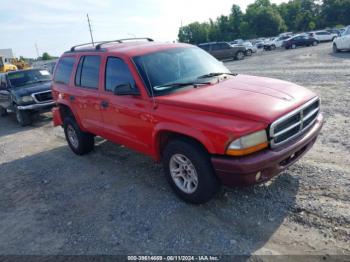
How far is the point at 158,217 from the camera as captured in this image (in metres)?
3.84

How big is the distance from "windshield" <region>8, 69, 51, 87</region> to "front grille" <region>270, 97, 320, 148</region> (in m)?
9.90

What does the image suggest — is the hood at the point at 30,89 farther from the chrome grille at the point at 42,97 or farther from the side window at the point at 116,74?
the side window at the point at 116,74

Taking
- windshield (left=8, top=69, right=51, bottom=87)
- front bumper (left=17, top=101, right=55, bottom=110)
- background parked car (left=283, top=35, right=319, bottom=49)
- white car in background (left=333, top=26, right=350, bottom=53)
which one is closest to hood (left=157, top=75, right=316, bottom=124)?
front bumper (left=17, top=101, right=55, bottom=110)

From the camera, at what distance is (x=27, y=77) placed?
37.0 feet

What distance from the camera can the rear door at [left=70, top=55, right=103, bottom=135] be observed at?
5070mm

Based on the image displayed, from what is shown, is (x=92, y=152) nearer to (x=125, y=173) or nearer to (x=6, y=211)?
(x=125, y=173)

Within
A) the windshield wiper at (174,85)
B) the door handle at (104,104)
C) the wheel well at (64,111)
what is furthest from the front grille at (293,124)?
the wheel well at (64,111)

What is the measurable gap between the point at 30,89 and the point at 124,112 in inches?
276

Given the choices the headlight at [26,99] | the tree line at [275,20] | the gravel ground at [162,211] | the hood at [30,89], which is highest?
the tree line at [275,20]

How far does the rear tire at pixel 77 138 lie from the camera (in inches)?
241

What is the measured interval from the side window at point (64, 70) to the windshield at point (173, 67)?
2149 millimetres

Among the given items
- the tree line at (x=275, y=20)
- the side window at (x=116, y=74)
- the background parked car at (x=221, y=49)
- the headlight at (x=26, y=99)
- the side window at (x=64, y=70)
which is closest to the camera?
the side window at (x=116, y=74)

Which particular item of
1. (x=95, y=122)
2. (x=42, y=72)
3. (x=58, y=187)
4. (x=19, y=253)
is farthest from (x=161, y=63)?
(x=42, y=72)

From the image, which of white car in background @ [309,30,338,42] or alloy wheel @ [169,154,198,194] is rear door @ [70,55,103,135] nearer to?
alloy wheel @ [169,154,198,194]
